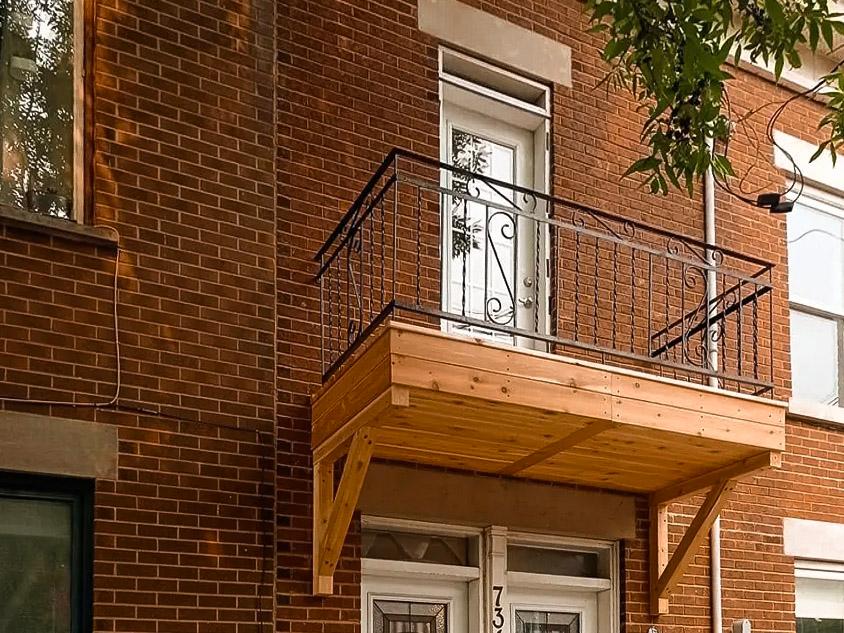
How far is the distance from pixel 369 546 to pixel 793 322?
4.23 m

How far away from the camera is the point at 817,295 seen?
35.2 feet

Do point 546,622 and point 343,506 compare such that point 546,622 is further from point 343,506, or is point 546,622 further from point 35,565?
point 35,565

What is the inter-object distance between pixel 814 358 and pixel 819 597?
182 centimetres

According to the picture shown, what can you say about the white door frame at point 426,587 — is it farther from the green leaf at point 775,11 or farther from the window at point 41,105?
the green leaf at point 775,11

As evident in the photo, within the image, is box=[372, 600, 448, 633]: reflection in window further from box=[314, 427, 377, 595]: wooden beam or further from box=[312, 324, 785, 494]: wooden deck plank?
box=[312, 324, 785, 494]: wooden deck plank

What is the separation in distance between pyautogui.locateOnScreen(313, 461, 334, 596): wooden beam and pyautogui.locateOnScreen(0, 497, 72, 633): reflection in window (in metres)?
1.32

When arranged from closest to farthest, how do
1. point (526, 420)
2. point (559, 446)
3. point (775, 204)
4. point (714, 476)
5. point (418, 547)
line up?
1. point (526, 420)
2. point (559, 446)
3. point (418, 547)
4. point (714, 476)
5. point (775, 204)

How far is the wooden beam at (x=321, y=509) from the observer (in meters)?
7.30

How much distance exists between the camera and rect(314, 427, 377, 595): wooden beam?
693cm

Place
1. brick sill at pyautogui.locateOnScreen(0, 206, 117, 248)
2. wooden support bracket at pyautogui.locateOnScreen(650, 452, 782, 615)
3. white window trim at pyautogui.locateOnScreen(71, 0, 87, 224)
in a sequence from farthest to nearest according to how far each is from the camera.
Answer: wooden support bracket at pyautogui.locateOnScreen(650, 452, 782, 615) < white window trim at pyautogui.locateOnScreen(71, 0, 87, 224) < brick sill at pyautogui.locateOnScreen(0, 206, 117, 248)

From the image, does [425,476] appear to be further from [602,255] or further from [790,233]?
[790,233]

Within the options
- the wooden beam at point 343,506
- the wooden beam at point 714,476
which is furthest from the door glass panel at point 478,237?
the wooden beam at point 343,506

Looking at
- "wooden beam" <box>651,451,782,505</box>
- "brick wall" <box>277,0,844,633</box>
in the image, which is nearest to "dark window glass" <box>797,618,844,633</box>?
"brick wall" <box>277,0,844,633</box>

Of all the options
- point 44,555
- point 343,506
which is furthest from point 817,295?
point 44,555
